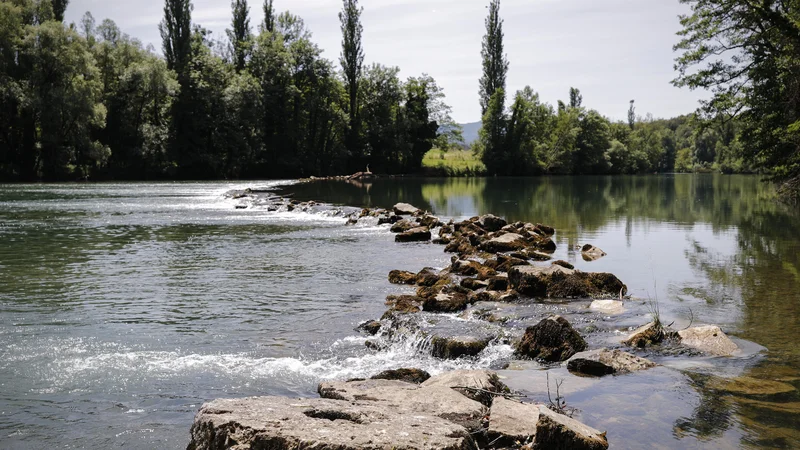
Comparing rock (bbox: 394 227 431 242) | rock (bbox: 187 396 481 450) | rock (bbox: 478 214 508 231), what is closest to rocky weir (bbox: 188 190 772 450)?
rock (bbox: 187 396 481 450)

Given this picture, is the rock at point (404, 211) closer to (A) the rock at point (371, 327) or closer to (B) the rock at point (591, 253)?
(B) the rock at point (591, 253)

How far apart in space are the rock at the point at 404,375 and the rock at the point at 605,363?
2.22 meters

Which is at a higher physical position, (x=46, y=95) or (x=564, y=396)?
(x=46, y=95)

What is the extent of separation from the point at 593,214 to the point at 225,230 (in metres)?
20.0

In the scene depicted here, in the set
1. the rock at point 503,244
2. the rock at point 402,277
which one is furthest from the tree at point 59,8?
the rock at point 402,277

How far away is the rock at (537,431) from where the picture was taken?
221 inches

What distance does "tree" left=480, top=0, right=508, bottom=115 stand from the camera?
103m

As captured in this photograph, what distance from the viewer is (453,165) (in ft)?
342

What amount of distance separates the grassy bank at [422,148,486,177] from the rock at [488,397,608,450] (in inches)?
3795

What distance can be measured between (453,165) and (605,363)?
317 ft

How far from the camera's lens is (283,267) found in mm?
18203

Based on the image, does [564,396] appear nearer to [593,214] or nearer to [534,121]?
[593,214]

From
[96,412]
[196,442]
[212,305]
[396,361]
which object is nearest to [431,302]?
[396,361]

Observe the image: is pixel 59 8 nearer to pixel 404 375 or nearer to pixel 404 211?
pixel 404 211
